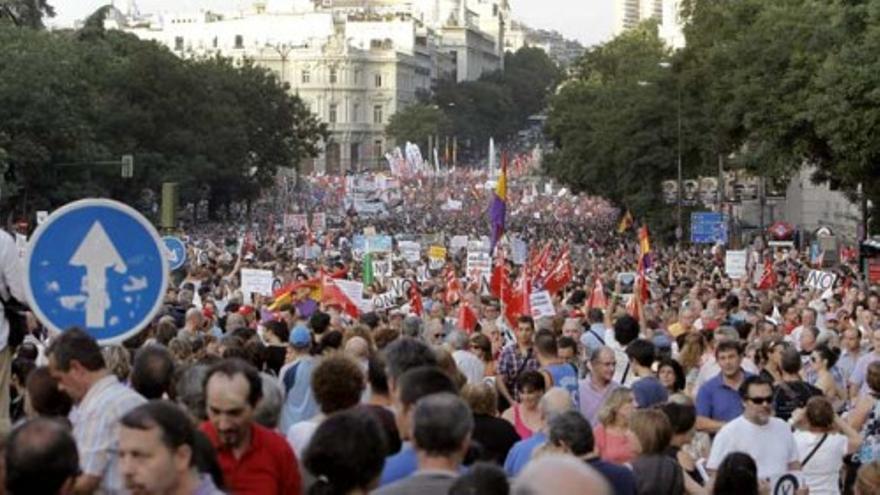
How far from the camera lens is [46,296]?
354 inches

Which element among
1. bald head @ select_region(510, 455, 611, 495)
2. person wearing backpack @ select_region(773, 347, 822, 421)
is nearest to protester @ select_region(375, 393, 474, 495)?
bald head @ select_region(510, 455, 611, 495)

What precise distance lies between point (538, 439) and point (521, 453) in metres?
0.09

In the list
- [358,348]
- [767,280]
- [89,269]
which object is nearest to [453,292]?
[767,280]

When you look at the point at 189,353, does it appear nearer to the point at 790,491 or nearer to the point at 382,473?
the point at 790,491

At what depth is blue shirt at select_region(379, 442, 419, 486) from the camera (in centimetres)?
831

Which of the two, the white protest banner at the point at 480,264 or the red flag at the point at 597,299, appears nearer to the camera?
the red flag at the point at 597,299

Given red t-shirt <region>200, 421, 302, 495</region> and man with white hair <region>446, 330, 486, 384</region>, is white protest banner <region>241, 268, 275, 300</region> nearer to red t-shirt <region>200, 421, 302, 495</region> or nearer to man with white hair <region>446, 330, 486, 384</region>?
man with white hair <region>446, 330, 486, 384</region>

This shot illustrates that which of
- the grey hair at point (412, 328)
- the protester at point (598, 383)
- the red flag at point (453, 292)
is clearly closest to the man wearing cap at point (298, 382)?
the protester at point (598, 383)

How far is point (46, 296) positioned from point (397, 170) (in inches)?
4801

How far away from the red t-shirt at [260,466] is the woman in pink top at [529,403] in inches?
130

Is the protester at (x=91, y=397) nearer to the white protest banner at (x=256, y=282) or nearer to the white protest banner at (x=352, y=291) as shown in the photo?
the white protest banner at (x=352, y=291)

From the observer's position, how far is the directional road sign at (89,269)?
353 inches

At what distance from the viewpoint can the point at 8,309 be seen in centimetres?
999

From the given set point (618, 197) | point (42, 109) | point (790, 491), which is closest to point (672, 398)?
point (790, 491)
